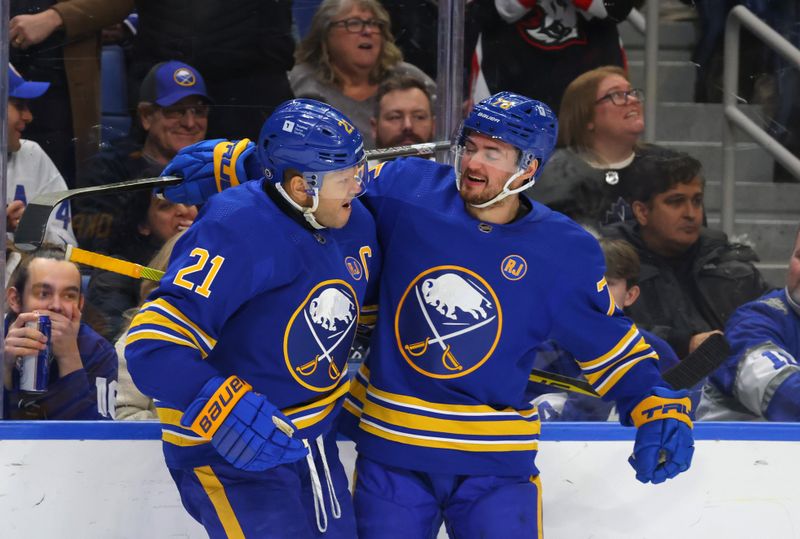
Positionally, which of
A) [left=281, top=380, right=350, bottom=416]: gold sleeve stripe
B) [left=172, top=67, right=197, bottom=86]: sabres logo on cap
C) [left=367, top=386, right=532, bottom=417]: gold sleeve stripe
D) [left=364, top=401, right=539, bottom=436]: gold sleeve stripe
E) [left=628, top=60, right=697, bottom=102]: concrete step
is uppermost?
[left=172, top=67, right=197, bottom=86]: sabres logo on cap

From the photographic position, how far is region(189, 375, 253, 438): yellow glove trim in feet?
6.15

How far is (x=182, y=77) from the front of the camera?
2750 mm

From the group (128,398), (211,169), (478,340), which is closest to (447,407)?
(478,340)

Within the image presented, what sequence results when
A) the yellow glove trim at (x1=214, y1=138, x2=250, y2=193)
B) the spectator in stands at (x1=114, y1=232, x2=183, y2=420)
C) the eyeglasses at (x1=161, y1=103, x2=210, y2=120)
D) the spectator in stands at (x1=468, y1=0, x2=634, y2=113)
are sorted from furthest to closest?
the spectator in stands at (x1=468, y1=0, x2=634, y2=113), the eyeglasses at (x1=161, y1=103, x2=210, y2=120), the spectator in stands at (x1=114, y1=232, x2=183, y2=420), the yellow glove trim at (x1=214, y1=138, x2=250, y2=193)

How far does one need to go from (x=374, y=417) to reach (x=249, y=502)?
32 cm

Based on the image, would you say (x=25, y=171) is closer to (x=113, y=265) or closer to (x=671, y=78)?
(x=113, y=265)

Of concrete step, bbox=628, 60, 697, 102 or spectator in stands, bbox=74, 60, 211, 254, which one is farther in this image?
concrete step, bbox=628, 60, 697, 102

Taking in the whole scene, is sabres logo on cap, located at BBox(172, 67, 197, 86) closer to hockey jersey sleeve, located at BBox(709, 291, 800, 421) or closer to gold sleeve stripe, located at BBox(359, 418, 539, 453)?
gold sleeve stripe, located at BBox(359, 418, 539, 453)

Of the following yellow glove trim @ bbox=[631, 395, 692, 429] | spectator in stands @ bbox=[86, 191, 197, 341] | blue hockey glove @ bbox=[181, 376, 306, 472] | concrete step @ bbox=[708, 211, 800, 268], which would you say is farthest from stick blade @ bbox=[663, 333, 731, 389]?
spectator in stands @ bbox=[86, 191, 197, 341]

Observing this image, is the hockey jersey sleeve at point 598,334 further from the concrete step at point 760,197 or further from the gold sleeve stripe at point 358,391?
the concrete step at point 760,197

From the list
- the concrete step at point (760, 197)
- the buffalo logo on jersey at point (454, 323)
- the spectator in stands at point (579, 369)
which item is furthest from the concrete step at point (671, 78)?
the buffalo logo on jersey at point (454, 323)

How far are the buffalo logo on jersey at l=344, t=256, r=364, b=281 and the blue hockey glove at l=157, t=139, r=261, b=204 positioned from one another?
1.07 feet

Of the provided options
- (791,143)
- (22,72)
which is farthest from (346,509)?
(791,143)

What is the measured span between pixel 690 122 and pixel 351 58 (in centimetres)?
87
